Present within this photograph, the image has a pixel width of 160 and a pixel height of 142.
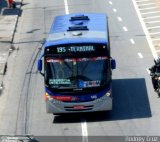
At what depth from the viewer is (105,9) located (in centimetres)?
4297

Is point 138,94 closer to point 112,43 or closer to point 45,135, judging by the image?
point 45,135

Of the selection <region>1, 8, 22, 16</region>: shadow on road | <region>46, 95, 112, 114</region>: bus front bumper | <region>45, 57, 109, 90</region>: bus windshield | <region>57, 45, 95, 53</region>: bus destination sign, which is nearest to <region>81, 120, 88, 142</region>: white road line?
<region>46, 95, 112, 114</region>: bus front bumper

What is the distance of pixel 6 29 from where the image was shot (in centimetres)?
3950

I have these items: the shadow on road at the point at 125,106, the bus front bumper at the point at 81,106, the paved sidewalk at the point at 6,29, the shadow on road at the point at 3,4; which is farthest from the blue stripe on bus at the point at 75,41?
the shadow on road at the point at 3,4

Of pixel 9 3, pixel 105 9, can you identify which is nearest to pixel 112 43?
pixel 105 9

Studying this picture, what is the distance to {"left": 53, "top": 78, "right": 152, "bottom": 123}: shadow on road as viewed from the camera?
80.8 feet

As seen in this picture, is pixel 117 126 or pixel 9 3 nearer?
pixel 117 126

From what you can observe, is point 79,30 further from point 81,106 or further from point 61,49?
point 81,106

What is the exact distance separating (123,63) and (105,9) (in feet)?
39.4

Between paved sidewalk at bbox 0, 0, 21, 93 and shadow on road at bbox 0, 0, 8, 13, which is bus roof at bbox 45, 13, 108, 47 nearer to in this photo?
paved sidewalk at bbox 0, 0, 21, 93

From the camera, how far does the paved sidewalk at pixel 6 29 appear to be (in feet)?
109

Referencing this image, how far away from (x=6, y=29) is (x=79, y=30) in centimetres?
1526

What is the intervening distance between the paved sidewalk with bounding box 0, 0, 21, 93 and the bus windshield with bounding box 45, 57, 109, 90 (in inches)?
238

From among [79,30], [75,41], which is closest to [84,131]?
[75,41]
